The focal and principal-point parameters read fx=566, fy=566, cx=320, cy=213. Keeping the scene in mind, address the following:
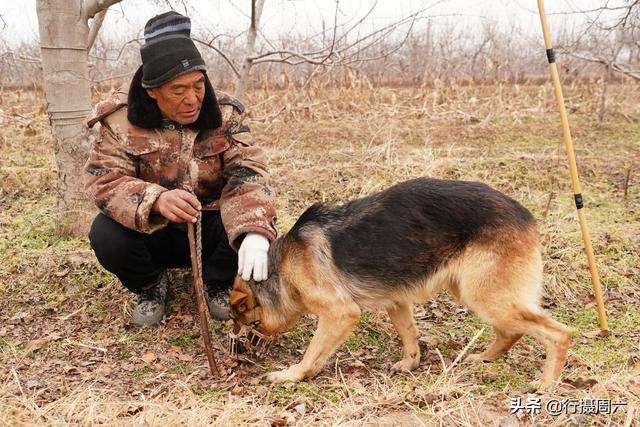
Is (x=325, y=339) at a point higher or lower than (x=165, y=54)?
lower

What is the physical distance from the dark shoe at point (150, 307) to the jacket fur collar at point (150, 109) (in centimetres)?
121

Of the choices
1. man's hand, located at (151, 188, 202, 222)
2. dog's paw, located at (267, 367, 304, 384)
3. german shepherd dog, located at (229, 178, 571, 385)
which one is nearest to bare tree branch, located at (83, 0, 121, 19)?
man's hand, located at (151, 188, 202, 222)

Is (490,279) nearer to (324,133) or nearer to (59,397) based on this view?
(59,397)

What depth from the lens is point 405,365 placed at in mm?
3482

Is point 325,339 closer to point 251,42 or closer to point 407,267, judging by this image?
point 407,267

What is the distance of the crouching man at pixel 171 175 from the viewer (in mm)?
3262

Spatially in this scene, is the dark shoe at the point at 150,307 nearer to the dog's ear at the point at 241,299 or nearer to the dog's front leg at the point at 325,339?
the dog's ear at the point at 241,299

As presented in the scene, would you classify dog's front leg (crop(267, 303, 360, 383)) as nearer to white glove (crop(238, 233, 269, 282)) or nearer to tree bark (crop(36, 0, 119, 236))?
white glove (crop(238, 233, 269, 282))

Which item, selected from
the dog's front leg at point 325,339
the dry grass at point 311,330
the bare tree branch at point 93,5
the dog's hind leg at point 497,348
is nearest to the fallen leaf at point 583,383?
the dry grass at point 311,330

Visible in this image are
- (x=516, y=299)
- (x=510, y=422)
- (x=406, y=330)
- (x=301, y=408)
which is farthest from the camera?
(x=406, y=330)

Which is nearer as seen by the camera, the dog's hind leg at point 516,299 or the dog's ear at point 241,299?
the dog's hind leg at point 516,299

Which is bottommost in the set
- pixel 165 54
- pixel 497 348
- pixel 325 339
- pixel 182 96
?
pixel 497 348

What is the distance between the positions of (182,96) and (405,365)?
210 centimetres

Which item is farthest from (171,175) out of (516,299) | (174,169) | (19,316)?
(516,299)
